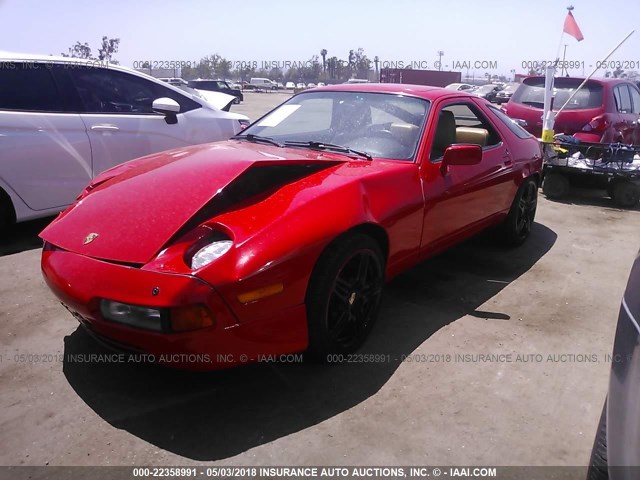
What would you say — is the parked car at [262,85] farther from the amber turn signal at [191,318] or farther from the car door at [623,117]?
the amber turn signal at [191,318]

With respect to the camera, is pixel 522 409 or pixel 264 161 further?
pixel 264 161

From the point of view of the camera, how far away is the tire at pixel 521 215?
4449 mm

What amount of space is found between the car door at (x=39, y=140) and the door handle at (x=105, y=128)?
99 millimetres

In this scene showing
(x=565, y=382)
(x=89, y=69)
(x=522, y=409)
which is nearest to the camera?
(x=522, y=409)

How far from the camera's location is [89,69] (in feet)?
15.2

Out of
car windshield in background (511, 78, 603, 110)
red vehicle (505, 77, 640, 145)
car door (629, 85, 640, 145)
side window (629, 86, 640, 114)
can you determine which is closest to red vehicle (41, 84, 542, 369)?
red vehicle (505, 77, 640, 145)

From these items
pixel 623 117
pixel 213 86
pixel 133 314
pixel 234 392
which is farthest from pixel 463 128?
pixel 213 86

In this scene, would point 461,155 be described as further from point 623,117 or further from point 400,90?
point 623,117

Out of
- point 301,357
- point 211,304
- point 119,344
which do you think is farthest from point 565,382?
point 119,344

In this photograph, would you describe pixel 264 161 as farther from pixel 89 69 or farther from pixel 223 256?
pixel 89 69

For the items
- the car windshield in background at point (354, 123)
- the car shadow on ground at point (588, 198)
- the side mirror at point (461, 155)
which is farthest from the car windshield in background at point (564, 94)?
the side mirror at point (461, 155)

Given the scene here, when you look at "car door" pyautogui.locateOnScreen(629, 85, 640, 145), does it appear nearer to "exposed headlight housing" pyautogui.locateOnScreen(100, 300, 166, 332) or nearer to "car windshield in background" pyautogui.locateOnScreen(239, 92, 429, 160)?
"car windshield in background" pyautogui.locateOnScreen(239, 92, 429, 160)

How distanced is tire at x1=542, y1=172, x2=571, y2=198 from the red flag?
291 centimetres

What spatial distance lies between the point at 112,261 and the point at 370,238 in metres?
1.29
